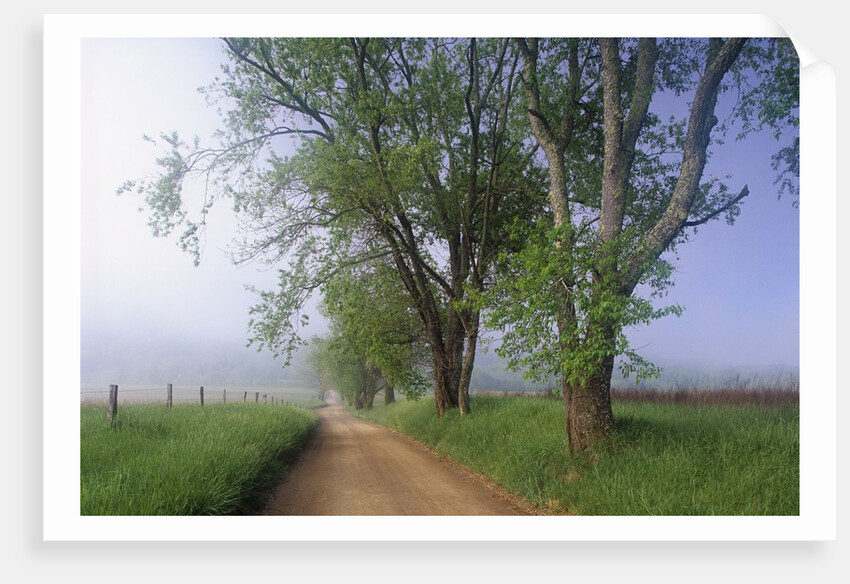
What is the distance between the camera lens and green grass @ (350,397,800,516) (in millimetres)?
3555

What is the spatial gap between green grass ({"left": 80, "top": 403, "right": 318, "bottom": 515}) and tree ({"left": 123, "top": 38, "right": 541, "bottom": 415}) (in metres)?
1.02

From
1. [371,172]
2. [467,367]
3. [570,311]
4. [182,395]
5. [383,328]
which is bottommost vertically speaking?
[467,367]

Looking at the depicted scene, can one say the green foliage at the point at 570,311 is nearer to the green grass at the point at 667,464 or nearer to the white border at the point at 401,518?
the green grass at the point at 667,464

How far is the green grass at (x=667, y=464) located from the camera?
3555 mm

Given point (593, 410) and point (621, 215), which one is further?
point (621, 215)

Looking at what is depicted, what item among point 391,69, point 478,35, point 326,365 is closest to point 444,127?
point 391,69

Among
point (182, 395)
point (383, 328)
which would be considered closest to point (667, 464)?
point (182, 395)

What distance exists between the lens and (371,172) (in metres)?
6.65

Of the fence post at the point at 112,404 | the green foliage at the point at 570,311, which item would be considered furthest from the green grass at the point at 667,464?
the fence post at the point at 112,404

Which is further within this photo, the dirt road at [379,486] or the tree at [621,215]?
the dirt road at [379,486]

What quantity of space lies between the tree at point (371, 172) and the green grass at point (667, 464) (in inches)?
82.7

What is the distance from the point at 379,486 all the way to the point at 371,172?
4.32 metres

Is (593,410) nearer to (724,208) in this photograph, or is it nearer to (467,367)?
(724,208)

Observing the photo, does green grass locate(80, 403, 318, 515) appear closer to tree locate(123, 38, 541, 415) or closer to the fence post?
the fence post
